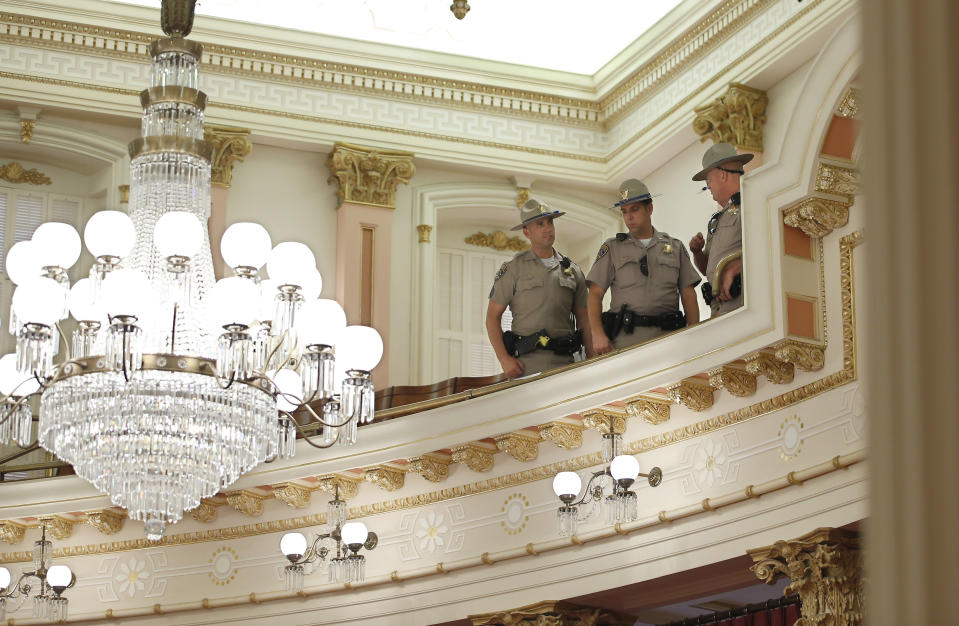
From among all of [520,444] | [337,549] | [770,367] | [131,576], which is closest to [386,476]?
[337,549]

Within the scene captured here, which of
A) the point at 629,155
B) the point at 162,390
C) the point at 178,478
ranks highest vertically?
the point at 629,155

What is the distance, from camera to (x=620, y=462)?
7.75 meters

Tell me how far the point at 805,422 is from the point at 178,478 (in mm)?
3365

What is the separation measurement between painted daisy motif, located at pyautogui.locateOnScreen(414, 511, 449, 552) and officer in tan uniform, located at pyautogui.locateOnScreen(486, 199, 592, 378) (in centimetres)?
121

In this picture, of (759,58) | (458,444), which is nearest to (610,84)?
(759,58)

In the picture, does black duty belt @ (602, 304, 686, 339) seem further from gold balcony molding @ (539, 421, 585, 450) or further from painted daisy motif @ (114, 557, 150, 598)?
painted daisy motif @ (114, 557, 150, 598)

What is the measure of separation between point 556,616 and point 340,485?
1.95 m

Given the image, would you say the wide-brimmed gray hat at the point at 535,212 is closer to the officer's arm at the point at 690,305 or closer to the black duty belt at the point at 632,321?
the black duty belt at the point at 632,321

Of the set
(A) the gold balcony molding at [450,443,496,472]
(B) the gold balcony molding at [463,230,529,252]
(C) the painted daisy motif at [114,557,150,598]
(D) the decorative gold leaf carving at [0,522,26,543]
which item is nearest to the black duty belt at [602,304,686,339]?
(A) the gold balcony molding at [450,443,496,472]

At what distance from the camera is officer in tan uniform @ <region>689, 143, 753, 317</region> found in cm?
803

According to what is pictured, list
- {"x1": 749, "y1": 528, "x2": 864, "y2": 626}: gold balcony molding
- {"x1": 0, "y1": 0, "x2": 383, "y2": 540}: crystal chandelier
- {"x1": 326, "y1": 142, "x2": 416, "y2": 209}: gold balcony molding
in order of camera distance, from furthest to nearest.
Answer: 1. {"x1": 326, "y1": 142, "x2": 416, "y2": 209}: gold balcony molding
2. {"x1": 749, "y1": 528, "x2": 864, "y2": 626}: gold balcony molding
3. {"x1": 0, "y1": 0, "x2": 383, "y2": 540}: crystal chandelier

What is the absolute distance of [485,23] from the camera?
12750 millimetres

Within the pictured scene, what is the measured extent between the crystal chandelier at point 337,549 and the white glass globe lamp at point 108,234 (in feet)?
9.57

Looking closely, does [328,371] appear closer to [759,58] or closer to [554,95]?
[759,58]
